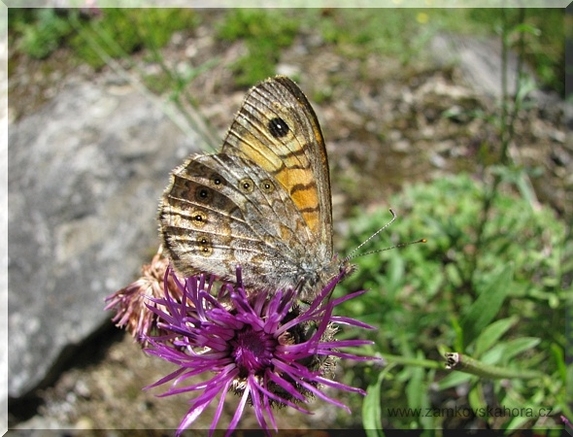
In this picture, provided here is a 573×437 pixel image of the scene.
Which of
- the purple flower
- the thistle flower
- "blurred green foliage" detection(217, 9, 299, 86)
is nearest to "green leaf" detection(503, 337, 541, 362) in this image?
the purple flower

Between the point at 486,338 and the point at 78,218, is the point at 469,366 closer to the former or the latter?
the point at 486,338

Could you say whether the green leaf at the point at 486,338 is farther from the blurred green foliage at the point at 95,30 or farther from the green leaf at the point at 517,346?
the blurred green foliage at the point at 95,30

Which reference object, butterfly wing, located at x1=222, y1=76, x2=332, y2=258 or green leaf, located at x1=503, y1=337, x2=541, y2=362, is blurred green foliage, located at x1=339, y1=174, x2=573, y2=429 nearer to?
green leaf, located at x1=503, y1=337, x2=541, y2=362

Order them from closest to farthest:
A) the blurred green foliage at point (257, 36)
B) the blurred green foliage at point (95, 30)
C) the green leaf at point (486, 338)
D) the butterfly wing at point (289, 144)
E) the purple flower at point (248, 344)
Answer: the purple flower at point (248, 344), the butterfly wing at point (289, 144), the green leaf at point (486, 338), the blurred green foliage at point (257, 36), the blurred green foliage at point (95, 30)

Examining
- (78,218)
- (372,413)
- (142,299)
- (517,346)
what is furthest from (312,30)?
(372,413)

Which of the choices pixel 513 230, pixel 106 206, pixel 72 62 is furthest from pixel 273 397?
pixel 72 62

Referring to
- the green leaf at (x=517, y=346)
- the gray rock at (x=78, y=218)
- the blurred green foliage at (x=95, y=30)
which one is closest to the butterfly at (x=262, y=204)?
the green leaf at (x=517, y=346)

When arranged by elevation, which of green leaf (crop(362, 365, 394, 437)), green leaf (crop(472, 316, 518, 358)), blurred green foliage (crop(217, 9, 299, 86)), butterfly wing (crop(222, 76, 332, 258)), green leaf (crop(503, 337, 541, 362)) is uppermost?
blurred green foliage (crop(217, 9, 299, 86))
